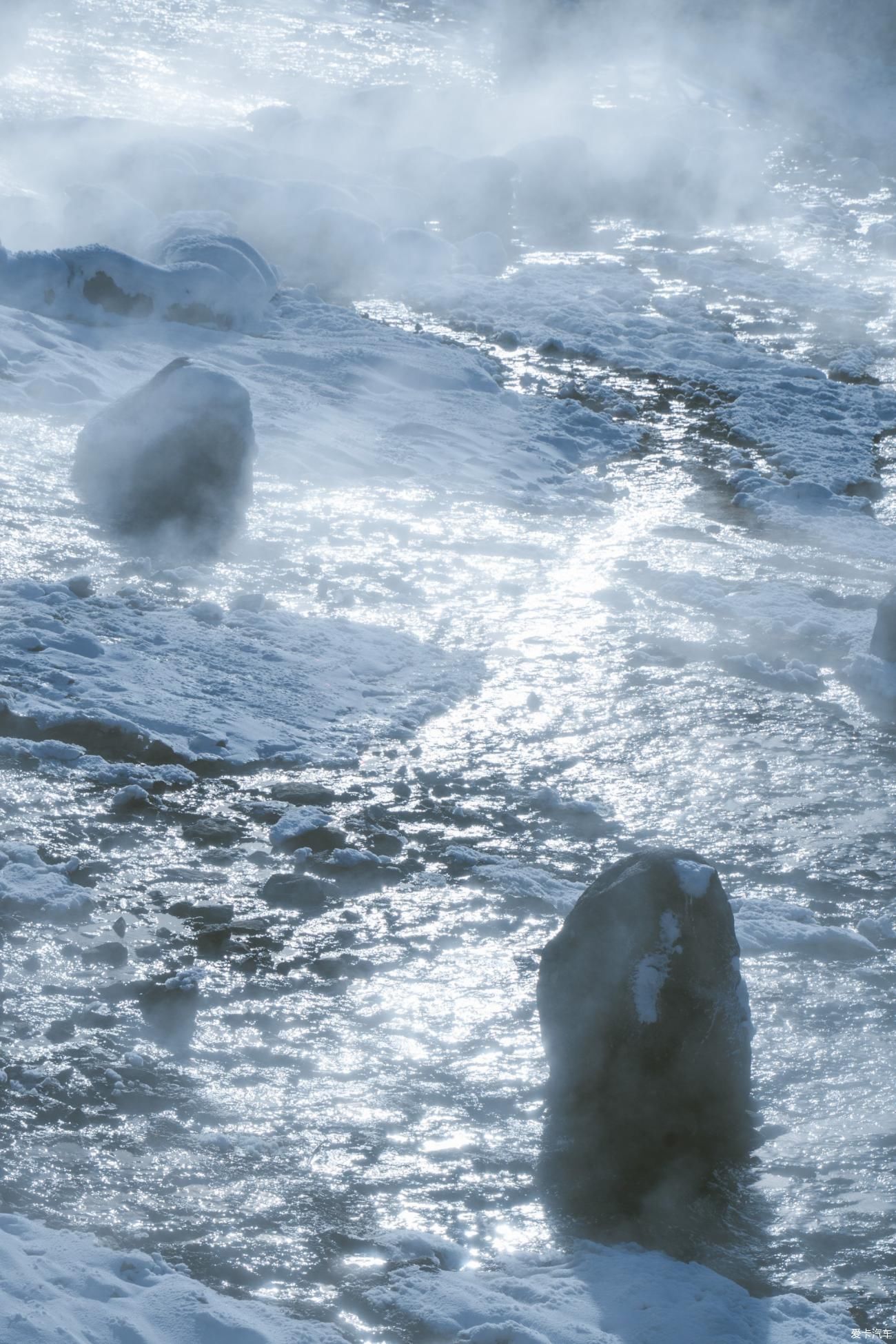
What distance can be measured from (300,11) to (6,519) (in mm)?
16524

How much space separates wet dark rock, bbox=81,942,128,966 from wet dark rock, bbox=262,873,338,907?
0.52m

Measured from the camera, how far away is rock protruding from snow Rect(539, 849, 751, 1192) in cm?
330

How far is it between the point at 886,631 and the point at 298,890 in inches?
115

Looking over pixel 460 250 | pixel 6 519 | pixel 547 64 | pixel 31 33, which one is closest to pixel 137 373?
pixel 6 519

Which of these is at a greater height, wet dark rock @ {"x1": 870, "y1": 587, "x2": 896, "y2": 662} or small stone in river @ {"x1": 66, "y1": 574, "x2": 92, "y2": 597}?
wet dark rock @ {"x1": 870, "y1": 587, "x2": 896, "y2": 662}

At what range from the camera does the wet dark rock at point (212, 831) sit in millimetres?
4328

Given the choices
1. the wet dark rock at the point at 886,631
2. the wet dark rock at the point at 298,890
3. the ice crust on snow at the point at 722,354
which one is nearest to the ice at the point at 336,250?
the ice crust on snow at the point at 722,354

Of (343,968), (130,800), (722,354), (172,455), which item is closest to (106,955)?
(343,968)

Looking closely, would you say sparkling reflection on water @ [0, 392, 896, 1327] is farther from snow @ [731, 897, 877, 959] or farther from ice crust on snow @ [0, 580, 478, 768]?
ice crust on snow @ [0, 580, 478, 768]

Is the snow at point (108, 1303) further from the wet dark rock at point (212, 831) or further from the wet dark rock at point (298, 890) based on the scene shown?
the wet dark rock at point (212, 831)

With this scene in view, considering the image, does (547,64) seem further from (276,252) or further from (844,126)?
(276,252)

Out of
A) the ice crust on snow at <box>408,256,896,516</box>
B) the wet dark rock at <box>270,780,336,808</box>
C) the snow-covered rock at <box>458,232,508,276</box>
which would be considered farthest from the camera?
the snow-covered rock at <box>458,232,508,276</box>

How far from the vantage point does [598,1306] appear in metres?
2.90

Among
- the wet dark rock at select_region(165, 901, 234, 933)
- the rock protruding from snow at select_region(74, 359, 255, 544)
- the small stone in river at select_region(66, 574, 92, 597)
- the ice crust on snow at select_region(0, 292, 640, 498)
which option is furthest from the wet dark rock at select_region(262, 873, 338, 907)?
the ice crust on snow at select_region(0, 292, 640, 498)
